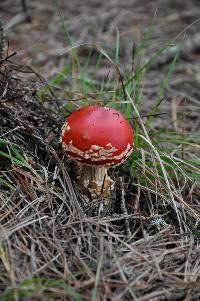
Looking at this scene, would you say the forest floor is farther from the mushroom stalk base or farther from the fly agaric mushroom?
the fly agaric mushroom

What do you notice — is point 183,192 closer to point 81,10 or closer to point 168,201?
point 168,201

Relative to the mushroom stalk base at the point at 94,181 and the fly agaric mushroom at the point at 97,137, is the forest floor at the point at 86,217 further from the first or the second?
the fly agaric mushroom at the point at 97,137

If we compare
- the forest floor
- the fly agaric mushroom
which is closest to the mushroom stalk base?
the forest floor

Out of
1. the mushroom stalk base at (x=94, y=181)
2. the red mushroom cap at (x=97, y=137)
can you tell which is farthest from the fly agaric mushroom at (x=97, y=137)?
the mushroom stalk base at (x=94, y=181)

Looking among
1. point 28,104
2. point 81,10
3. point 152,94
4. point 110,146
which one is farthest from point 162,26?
point 110,146

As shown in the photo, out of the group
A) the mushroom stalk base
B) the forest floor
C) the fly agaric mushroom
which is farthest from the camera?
the mushroom stalk base

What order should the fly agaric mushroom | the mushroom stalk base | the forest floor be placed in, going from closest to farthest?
the forest floor
the fly agaric mushroom
the mushroom stalk base
